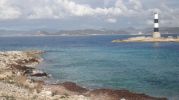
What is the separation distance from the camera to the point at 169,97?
35844 mm

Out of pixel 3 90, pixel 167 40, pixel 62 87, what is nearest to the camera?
pixel 3 90

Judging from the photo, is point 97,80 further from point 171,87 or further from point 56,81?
point 171,87

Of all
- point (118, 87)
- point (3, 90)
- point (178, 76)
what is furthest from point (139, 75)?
point (3, 90)

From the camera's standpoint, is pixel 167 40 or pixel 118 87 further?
pixel 167 40

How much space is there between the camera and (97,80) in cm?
4819

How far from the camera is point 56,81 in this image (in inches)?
1912

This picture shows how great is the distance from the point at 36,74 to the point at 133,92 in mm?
17932

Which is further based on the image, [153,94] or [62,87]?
[62,87]

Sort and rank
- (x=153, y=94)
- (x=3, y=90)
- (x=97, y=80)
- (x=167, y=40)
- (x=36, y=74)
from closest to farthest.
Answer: (x=3, y=90), (x=153, y=94), (x=97, y=80), (x=36, y=74), (x=167, y=40)

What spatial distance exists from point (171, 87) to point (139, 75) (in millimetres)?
11589

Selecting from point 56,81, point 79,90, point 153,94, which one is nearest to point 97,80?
point 56,81

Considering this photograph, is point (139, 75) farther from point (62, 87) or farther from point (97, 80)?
point (62, 87)

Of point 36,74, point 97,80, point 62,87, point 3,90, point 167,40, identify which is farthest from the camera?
point 167,40

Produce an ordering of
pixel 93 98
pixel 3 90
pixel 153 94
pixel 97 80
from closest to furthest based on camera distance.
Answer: pixel 3 90 < pixel 93 98 < pixel 153 94 < pixel 97 80
